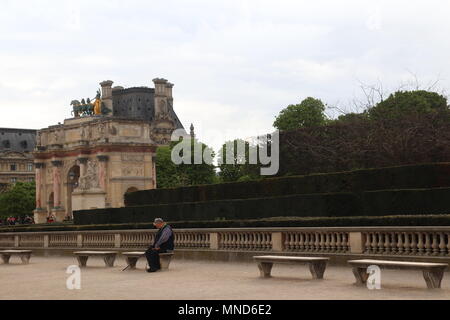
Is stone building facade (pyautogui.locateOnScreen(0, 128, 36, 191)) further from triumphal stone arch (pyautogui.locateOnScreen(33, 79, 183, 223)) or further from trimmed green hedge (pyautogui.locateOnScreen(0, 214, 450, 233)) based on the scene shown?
trimmed green hedge (pyautogui.locateOnScreen(0, 214, 450, 233))

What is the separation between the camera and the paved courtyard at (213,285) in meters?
15.8

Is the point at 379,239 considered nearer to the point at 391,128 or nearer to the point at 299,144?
the point at 391,128

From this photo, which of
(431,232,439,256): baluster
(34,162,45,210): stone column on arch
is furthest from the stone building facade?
(431,232,439,256): baluster

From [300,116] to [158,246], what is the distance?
226ft

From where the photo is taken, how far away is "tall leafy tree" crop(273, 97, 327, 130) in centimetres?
8919

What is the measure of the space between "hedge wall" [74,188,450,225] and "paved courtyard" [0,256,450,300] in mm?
3868

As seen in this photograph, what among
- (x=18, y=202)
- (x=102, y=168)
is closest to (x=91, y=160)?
(x=102, y=168)

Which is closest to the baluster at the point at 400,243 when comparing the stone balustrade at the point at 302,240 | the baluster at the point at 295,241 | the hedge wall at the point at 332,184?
the stone balustrade at the point at 302,240

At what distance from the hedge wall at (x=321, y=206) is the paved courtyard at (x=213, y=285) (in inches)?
152
